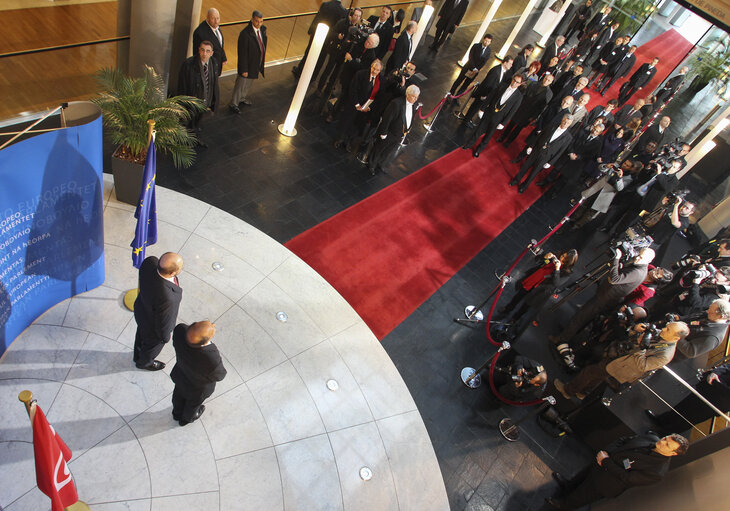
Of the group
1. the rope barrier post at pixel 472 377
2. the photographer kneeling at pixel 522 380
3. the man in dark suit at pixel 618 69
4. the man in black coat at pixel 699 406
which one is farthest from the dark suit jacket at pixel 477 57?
the man in black coat at pixel 699 406

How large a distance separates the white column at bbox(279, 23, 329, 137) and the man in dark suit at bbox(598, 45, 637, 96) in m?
11.3

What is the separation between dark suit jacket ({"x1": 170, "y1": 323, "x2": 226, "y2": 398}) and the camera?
380 centimetres

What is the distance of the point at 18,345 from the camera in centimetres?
447

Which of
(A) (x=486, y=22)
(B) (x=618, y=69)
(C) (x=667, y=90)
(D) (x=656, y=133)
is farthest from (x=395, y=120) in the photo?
(B) (x=618, y=69)

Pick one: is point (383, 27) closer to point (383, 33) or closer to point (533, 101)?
point (383, 33)

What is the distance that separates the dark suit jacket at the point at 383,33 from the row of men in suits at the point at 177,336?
827 cm

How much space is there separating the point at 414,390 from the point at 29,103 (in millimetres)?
6332

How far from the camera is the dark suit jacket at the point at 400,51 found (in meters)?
9.83

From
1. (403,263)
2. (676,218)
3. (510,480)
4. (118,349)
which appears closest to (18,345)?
(118,349)

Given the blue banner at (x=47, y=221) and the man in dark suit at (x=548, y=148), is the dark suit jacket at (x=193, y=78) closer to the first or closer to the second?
the blue banner at (x=47, y=221)

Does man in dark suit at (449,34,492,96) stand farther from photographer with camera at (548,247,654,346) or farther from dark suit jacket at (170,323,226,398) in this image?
dark suit jacket at (170,323,226,398)

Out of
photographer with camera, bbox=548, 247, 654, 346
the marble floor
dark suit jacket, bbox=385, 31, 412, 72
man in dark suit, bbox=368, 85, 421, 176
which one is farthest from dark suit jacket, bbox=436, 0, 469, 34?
the marble floor

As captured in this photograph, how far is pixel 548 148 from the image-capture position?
29.5 feet

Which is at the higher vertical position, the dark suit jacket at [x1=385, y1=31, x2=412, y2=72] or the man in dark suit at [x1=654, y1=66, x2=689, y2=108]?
the man in dark suit at [x1=654, y1=66, x2=689, y2=108]
